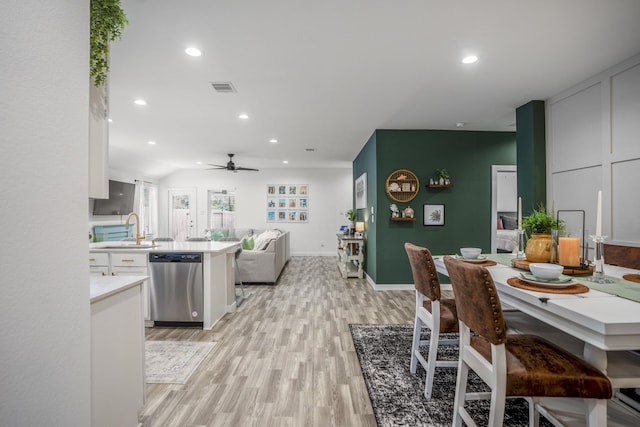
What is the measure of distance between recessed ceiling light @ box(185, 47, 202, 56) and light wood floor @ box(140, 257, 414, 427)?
259 centimetres

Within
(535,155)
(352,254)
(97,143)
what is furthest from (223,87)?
(352,254)

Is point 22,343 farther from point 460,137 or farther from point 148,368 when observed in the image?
point 460,137

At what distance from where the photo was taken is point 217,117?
432 centimetres

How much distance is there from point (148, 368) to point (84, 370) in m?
1.63

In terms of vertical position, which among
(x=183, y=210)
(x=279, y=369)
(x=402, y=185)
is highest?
(x=402, y=185)

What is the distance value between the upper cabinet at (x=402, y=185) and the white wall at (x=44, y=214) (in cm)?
438

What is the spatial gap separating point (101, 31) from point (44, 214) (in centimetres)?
80

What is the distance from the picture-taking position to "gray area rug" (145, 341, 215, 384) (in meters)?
2.37

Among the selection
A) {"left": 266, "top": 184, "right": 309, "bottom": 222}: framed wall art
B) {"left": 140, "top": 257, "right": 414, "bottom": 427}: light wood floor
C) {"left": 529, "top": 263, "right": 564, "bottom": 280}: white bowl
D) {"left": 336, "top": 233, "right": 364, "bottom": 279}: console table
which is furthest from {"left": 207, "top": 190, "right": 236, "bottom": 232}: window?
{"left": 529, "top": 263, "right": 564, "bottom": 280}: white bowl

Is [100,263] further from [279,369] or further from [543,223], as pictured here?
[543,223]

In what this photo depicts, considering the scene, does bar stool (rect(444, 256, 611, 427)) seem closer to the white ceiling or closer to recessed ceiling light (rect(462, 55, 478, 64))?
the white ceiling

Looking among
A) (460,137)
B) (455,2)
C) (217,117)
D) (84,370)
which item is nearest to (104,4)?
(84,370)

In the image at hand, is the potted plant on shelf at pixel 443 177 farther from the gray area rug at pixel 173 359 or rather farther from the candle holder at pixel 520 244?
the gray area rug at pixel 173 359

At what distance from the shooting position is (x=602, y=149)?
3072mm
